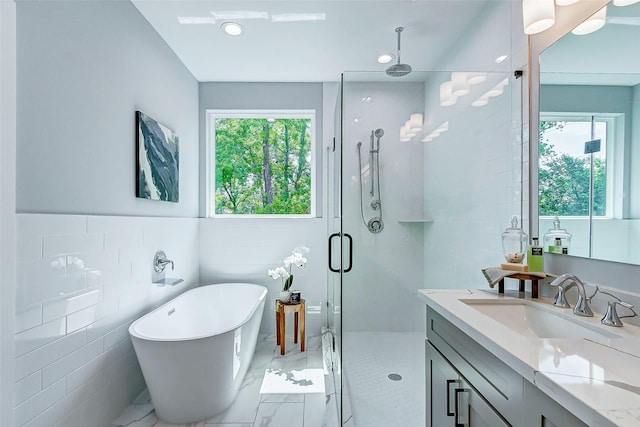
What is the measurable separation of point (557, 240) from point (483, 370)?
808 mm

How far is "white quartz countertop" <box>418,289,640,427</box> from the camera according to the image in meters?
0.54

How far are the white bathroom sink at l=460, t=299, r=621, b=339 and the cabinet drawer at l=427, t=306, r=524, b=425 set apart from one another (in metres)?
0.20

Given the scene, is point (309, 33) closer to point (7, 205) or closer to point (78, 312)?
point (7, 205)

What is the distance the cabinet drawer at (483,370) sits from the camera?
783 mm

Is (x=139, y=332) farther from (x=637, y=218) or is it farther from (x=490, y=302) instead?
(x=637, y=218)

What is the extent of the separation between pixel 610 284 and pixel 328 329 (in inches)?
94.6

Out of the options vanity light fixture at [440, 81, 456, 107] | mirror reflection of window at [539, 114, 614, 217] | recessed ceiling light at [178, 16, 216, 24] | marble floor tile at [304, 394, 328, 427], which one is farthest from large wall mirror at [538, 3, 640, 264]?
recessed ceiling light at [178, 16, 216, 24]

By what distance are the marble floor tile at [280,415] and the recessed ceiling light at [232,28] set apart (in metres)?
2.69

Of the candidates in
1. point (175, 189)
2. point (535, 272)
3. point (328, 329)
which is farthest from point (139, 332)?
point (535, 272)

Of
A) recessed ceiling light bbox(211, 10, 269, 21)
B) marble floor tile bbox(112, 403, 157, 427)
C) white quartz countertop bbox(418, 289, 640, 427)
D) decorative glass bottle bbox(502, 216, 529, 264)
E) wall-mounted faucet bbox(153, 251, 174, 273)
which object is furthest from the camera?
wall-mounted faucet bbox(153, 251, 174, 273)

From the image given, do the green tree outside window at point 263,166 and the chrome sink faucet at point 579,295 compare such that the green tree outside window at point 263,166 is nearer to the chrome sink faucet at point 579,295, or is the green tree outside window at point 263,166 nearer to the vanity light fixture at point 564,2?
the vanity light fixture at point 564,2

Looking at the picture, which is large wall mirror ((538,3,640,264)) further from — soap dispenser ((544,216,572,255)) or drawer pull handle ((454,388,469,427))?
drawer pull handle ((454,388,469,427))

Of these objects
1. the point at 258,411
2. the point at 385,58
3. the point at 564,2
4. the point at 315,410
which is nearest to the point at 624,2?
the point at 564,2

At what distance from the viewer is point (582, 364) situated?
2.32ft
